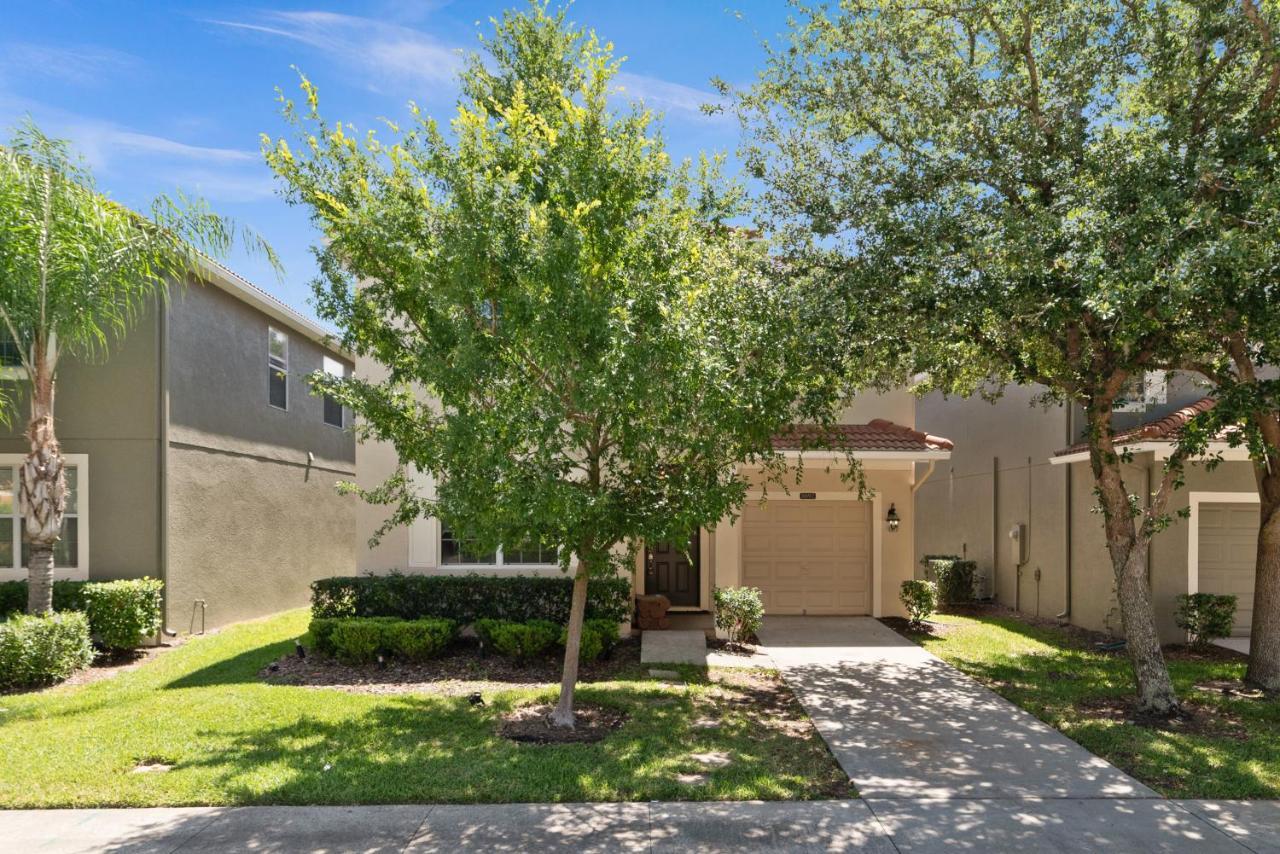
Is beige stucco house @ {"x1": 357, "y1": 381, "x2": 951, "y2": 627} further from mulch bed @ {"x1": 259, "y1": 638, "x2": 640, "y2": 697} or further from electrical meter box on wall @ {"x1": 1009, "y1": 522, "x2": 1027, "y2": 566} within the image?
mulch bed @ {"x1": 259, "y1": 638, "x2": 640, "y2": 697}

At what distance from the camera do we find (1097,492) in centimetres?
825

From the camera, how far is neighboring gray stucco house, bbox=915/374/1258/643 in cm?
1189

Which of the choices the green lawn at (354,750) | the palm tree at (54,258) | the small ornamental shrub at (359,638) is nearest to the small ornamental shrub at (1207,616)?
the green lawn at (354,750)

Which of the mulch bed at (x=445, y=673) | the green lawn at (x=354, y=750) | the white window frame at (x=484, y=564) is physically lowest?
the mulch bed at (x=445, y=673)

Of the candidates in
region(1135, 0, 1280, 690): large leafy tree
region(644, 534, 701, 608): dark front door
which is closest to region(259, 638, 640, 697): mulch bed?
region(644, 534, 701, 608): dark front door

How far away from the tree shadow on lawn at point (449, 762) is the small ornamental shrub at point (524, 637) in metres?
1.97

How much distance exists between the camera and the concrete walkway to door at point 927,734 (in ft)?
20.1

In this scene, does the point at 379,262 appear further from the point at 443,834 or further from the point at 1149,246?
the point at 1149,246

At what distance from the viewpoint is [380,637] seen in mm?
10078

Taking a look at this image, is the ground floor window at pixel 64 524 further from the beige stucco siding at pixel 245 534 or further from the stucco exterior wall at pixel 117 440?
the beige stucco siding at pixel 245 534

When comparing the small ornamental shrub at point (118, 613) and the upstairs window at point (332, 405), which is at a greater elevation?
the upstairs window at point (332, 405)

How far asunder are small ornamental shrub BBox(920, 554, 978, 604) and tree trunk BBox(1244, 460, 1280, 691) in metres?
6.50

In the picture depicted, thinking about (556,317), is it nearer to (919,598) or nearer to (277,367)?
(919,598)

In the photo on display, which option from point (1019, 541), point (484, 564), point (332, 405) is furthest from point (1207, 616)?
point (332, 405)
